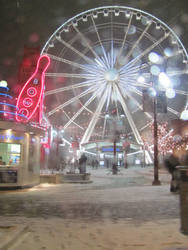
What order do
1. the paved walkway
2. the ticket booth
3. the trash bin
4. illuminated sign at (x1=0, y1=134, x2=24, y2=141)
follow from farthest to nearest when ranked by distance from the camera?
illuminated sign at (x1=0, y1=134, x2=24, y2=141), the ticket booth, the paved walkway, the trash bin

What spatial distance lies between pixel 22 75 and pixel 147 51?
38.6 feet

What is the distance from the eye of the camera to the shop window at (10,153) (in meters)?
16.4

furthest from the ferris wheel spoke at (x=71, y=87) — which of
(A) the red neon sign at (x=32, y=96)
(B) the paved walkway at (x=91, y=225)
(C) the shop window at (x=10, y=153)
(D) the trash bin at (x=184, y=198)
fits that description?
(D) the trash bin at (x=184, y=198)

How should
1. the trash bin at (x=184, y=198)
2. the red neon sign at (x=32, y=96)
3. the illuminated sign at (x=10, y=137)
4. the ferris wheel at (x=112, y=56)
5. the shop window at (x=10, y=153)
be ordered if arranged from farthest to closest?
the ferris wheel at (x=112, y=56), the red neon sign at (x=32, y=96), the shop window at (x=10, y=153), the illuminated sign at (x=10, y=137), the trash bin at (x=184, y=198)

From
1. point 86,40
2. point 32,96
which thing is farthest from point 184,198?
point 86,40

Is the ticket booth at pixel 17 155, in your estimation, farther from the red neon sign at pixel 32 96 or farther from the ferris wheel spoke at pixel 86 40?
the ferris wheel spoke at pixel 86 40

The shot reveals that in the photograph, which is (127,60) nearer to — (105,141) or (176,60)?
(176,60)

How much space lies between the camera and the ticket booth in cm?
1562

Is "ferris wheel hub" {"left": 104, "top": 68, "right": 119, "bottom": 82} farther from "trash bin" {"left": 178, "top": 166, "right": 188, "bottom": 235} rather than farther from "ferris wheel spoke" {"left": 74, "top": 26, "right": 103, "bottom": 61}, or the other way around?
"trash bin" {"left": 178, "top": 166, "right": 188, "bottom": 235}

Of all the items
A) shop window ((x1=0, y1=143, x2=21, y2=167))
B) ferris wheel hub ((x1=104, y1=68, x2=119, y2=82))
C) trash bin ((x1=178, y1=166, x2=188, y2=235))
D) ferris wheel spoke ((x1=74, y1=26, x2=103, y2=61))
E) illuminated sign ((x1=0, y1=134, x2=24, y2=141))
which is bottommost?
trash bin ((x1=178, y1=166, x2=188, y2=235))

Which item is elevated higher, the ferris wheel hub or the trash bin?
the ferris wheel hub

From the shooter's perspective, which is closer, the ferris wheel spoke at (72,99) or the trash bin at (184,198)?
the trash bin at (184,198)

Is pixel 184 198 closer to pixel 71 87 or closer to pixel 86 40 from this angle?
pixel 71 87

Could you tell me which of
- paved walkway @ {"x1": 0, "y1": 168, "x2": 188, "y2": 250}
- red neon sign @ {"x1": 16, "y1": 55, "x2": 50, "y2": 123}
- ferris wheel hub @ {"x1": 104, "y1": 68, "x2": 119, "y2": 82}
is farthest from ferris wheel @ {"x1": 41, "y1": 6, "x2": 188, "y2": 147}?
paved walkway @ {"x1": 0, "y1": 168, "x2": 188, "y2": 250}
